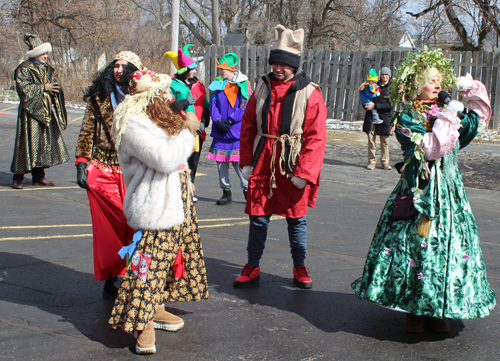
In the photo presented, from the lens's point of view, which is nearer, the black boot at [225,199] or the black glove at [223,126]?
the black glove at [223,126]

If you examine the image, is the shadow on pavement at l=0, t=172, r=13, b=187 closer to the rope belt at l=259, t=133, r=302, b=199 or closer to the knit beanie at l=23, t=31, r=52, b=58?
the knit beanie at l=23, t=31, r=52, b=58

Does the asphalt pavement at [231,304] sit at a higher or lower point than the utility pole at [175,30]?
lower

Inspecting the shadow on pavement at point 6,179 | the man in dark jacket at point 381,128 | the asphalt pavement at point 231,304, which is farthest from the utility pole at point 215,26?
the asphalt pavement at point 231,304

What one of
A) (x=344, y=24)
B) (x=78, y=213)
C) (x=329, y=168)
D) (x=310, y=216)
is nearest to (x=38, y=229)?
(x=78, y=213)

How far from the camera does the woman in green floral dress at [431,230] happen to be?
346cm

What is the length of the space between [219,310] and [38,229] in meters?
2.97

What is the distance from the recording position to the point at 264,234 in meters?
4.57

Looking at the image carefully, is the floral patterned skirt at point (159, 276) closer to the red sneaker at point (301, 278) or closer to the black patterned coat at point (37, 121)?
the red sneaker at point (301, 278)

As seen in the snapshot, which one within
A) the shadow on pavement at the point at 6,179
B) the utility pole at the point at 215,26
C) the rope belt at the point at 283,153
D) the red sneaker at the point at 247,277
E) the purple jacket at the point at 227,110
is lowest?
the red sneaker at the point at 247,277

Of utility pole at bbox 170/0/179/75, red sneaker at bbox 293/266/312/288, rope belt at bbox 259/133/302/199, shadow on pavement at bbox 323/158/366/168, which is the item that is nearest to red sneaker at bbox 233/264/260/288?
red sneaker at bbox 293/266/312/288

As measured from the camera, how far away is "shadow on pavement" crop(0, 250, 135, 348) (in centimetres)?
365

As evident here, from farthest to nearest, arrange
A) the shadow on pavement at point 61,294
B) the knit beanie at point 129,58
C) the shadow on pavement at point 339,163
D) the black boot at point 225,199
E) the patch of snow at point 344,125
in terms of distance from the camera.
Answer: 1. the patch of snow at point 344,125
2. the shadow on pavement at point 339,163
3. the black boot at point 225,199
4. the knit beanie at point 129,58
5. the shadow on pavement at point 61,294

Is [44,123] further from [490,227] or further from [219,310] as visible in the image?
[490,227]

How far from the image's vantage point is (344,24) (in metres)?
32.0
